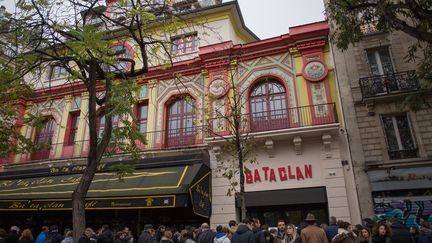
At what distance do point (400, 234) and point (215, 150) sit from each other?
7.52m

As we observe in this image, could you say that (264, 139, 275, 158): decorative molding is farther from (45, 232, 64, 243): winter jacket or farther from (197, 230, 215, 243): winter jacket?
(45, 232, 64, 243): winter jacket

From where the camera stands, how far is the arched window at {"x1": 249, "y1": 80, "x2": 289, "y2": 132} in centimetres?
1236

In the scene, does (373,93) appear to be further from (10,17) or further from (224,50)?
(10,17)

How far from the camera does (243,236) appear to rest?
5.97 m

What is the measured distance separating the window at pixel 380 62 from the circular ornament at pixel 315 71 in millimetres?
1928

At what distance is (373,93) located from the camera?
11.5 meters

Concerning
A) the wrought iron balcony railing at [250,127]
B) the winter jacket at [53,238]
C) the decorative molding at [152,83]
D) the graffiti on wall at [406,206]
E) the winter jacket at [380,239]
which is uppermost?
the decorative molding at [152,83]

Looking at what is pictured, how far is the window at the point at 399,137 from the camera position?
10.8 m

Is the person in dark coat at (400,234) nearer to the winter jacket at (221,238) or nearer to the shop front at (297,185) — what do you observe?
the winter jacket at (221,238)

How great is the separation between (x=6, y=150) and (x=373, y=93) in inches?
532

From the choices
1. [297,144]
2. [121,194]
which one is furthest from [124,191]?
[297,144]

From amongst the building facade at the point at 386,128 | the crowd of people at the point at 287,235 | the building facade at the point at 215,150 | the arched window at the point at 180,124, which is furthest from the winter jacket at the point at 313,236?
the arched window at the point at 180,124

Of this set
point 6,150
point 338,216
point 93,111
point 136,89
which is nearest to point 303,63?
point 338,216

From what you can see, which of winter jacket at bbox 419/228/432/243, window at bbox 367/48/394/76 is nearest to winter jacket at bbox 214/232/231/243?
winter jacket at bbox 419/228/432/243
